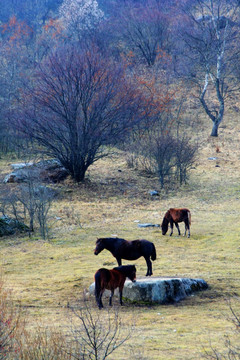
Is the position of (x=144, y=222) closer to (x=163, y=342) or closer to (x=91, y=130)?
(x=91, y=130)

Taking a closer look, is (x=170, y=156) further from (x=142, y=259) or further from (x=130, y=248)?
(x=130, y=248)

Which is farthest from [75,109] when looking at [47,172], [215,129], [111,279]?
[111,279]

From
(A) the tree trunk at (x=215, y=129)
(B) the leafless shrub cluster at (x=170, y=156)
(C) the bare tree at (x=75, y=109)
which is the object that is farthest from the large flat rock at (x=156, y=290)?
(A) the tree trunk at (x=215, y=129)

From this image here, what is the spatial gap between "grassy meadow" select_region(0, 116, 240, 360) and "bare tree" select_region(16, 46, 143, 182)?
2167 millimetres

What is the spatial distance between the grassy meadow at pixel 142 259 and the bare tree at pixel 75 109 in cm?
217

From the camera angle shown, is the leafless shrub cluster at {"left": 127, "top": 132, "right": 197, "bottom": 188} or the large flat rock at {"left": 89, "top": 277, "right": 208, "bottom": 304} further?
the leafless shrub cluster at {"left": 127, "top": 132, "right": 197, "bottom": 188}

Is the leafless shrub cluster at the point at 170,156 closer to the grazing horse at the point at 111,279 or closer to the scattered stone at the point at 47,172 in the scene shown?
the scattered stone at the point at 47,172

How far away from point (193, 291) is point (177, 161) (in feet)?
52.9

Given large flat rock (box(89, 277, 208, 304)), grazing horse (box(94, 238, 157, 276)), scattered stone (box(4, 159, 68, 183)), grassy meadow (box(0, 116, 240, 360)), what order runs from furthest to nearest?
scattered stone (box(4, 159, 68, 183)), grazing horse (box(94, 238, 157, 276)), large flat rock (box(89, 277, 208, 304)), grassy meadow (box(0, 116, 240, 360))

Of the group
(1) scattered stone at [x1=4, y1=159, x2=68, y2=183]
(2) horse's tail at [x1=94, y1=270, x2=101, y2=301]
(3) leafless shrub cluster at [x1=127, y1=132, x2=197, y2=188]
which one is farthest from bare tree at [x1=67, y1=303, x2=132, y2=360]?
(3) leafless shrub cluster at [x1=127, y1=132, x2=197, y2=188]

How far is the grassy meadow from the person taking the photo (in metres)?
6.49

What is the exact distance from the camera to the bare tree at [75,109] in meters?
22.5

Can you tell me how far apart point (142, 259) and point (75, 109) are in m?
12.7

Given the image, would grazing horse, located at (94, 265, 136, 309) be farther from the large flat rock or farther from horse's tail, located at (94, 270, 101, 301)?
the large flat rock
